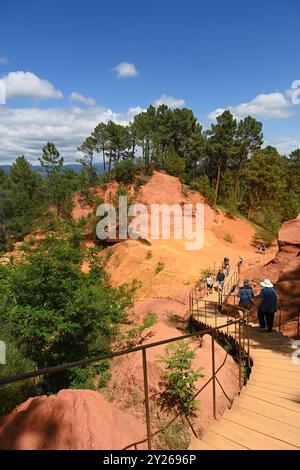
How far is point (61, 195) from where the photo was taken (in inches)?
1794

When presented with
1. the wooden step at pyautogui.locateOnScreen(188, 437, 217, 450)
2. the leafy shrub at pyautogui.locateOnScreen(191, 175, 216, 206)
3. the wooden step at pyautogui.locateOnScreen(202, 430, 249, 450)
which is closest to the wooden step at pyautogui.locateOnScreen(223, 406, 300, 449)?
the wooden step at pyautogui.locateOnScreen(202, 430, 249, 450)

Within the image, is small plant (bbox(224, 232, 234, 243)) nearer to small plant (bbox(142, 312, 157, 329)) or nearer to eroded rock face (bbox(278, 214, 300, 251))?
eroded rock face (bbox(278, 214, 300, 251))

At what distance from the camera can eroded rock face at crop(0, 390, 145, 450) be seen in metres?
3.35

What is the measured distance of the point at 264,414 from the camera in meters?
4.65

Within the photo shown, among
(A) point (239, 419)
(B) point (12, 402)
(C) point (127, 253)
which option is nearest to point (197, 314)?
(B) point (12, 402)

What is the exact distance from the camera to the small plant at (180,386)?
7336mm

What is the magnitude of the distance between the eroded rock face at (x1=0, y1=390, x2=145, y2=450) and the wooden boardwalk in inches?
38.4

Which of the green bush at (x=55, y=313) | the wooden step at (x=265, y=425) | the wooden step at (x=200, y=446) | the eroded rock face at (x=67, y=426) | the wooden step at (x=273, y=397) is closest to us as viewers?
the eroded rock face at (x=67, y=426)

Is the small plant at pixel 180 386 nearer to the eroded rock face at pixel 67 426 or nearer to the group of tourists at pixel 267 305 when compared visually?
the group of tourists at pixel 267 305

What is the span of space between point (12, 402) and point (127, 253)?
20.0 metres

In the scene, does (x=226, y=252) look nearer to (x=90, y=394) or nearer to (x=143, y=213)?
(x=143, y=213)

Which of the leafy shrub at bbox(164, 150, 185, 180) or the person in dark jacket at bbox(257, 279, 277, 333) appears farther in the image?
the leafy shrub at bbox(164, 150, 185, 180)

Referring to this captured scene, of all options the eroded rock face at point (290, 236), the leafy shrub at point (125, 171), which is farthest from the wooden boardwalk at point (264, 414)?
the leafy shrub at point (125, 171)

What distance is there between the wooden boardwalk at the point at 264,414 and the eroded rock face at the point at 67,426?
0.98m
